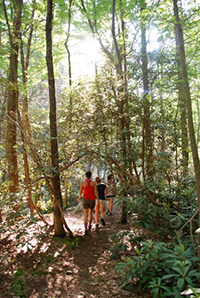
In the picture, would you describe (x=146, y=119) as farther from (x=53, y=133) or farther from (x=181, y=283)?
(x=181, y=283)

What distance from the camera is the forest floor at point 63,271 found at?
12.2ft

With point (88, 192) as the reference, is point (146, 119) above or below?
above

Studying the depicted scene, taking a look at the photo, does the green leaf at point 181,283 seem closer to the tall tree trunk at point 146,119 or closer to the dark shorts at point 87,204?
the tall tree trunk at point 146,119

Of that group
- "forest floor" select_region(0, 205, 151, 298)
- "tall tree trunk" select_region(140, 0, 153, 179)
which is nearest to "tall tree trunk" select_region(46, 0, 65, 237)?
"forest floor" select_region(0, 205, 151, 298)

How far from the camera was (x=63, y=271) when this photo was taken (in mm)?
4508

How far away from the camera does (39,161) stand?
211 inches

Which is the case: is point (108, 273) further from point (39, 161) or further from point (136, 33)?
point (136, 33)

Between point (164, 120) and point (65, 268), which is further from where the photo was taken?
point (164, 120)

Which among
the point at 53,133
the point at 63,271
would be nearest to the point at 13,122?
the point at 53,133

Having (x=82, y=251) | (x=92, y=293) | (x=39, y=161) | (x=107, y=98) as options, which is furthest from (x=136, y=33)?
(x=92, y=293)

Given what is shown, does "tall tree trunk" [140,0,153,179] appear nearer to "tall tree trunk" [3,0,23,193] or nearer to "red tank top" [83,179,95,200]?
"red tank top" [83,179,95,200]

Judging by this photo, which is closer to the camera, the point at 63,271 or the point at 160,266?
the point at 160,266

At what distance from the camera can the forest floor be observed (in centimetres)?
371

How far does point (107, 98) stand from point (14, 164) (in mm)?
3385
